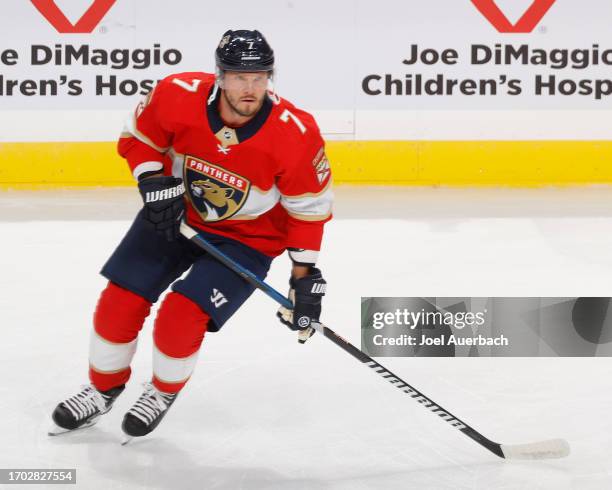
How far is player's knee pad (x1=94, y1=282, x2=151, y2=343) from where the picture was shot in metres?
2.46

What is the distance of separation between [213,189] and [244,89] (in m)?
0.28

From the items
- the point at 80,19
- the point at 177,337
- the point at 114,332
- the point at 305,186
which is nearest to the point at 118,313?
the point at 114,332

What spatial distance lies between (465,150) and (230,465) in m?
3.47

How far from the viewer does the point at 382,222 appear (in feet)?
15.5

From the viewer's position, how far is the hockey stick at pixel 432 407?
2.42 m

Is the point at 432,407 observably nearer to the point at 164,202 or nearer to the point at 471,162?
the point at 164,202

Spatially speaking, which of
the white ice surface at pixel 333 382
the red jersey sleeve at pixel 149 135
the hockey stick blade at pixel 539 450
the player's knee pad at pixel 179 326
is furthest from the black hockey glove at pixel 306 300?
the hockey stick blade at pixel 539 450

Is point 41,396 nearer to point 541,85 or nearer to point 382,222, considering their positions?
point 382,222

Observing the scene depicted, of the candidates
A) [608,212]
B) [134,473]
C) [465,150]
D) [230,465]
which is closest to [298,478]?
[230,465]

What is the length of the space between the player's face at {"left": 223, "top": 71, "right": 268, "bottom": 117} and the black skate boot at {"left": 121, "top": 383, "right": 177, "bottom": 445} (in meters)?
0.72

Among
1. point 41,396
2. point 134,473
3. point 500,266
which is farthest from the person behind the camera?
point 500,266

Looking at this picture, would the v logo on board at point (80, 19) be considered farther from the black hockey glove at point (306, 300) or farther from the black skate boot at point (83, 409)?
the black hockey glove at point (306, 300)

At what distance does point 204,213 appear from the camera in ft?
8.29

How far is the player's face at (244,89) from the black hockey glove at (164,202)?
0.24 m
